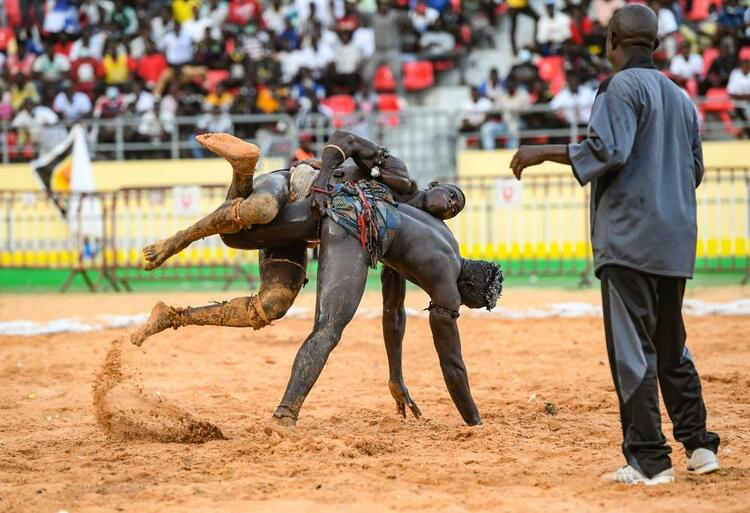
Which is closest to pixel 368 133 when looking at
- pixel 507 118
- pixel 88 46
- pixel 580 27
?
pixel 507 118

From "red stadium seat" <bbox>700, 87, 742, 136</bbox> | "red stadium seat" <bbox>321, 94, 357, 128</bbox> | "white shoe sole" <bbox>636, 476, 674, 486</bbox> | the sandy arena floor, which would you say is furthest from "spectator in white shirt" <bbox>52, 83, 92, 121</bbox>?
"white shoe sole" <bbox>636, 476, 674, 486</bbox>

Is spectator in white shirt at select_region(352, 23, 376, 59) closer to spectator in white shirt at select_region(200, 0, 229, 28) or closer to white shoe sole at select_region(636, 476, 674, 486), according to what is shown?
spectator in white shirt at select_region(200, 0, 229, 28)

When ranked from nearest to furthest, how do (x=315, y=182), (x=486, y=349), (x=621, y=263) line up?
(x=621, y=263), (x=315, y=182), (x=486, y=349)

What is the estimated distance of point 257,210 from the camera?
687cm

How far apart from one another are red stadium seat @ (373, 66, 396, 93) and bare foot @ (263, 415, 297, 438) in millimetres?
17065

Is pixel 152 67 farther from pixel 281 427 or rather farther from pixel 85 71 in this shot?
pixel 281 427

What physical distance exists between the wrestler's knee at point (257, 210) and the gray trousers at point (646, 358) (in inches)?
86.2

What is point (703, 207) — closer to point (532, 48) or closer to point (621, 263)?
point (532, 48)

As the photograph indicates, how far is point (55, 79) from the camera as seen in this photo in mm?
24672

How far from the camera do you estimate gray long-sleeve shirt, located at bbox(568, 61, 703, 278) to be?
5.57m

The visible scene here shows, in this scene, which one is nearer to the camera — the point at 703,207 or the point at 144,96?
the point at 703,207

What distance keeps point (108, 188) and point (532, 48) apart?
9300 mm

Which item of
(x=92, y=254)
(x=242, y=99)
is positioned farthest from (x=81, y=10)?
(x=92, y=254)

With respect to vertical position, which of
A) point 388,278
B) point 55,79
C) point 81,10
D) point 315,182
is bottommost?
point 388,278
